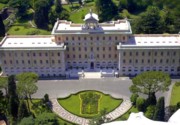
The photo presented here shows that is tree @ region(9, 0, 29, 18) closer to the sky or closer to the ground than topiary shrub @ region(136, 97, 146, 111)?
closer to the sky

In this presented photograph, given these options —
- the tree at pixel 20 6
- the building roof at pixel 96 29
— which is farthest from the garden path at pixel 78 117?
the tree at pixel 20 6

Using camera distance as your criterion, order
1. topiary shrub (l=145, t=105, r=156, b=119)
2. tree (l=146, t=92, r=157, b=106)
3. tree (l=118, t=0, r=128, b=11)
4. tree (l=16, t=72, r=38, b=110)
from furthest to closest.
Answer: tree (l=118, t=0, r=128, b=11) < tree (l=16, t=72, r=38, b=110) < tree (l=146, t=92, r=157, b=106) < topiary shrub (l=145, t=105, r=156, b=119)

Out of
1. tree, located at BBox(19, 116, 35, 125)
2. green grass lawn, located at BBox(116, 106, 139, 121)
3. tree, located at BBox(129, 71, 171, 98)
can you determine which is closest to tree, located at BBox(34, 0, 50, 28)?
tree, located at BBox(129, 71, 171, 98)

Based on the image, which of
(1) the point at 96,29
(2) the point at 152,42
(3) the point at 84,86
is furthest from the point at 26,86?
(2) the point at 152,42

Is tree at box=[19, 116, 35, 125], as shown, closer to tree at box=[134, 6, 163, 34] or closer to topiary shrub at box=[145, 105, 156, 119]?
topiary shrub at box=[145, 105, 156, 119]

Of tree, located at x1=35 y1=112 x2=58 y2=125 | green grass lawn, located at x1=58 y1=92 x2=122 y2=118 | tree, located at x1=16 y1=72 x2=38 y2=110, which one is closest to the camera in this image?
tree, located at x1=35 y1=112 x2=58 y2=125

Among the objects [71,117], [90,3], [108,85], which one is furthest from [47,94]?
[90,3]

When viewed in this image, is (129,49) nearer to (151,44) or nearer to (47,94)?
(151,44)
